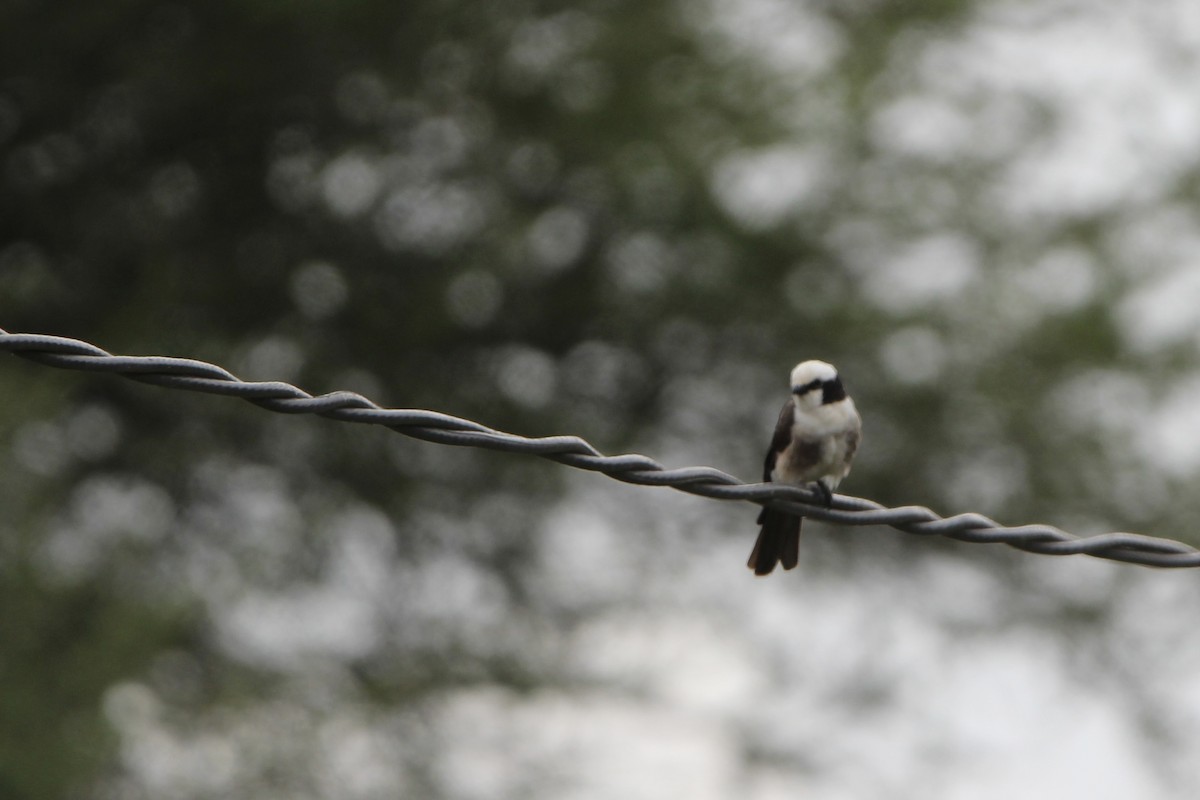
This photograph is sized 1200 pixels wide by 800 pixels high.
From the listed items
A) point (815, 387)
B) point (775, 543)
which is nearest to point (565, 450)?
point (775, 543)

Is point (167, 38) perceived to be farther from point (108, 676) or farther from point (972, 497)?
point (972, 497)

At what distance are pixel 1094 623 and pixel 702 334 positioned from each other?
328cm

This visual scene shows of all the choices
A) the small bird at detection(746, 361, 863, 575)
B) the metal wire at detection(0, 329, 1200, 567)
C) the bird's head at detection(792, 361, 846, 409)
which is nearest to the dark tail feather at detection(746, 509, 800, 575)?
the small bird at detection(746, 361, 863, 575)

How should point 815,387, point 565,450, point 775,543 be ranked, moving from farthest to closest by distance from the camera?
1. point 815,387
2. point 775,543
3. point 565,450

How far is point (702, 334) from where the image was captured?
9.16 meters

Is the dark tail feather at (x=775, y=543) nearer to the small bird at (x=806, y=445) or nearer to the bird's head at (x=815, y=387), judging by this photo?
the small bird at (x=806, y=445)

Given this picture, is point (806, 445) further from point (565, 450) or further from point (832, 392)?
point (565, 450)

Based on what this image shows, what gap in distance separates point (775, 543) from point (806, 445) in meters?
0.29

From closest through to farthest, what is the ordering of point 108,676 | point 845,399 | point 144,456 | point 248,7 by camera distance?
1. point 845,399
2. point 108,676
3. point 248,7
4. point 144,456

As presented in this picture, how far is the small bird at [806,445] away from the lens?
13.0ft

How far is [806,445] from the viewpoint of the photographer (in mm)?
4016

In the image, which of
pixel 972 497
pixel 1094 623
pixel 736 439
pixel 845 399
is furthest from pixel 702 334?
pixel 845 399

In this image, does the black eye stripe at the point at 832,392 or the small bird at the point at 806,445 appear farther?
the black eye stripe at the point at 832,392

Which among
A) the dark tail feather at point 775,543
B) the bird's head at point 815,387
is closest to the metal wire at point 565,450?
the dark tail feather at point 775,543
